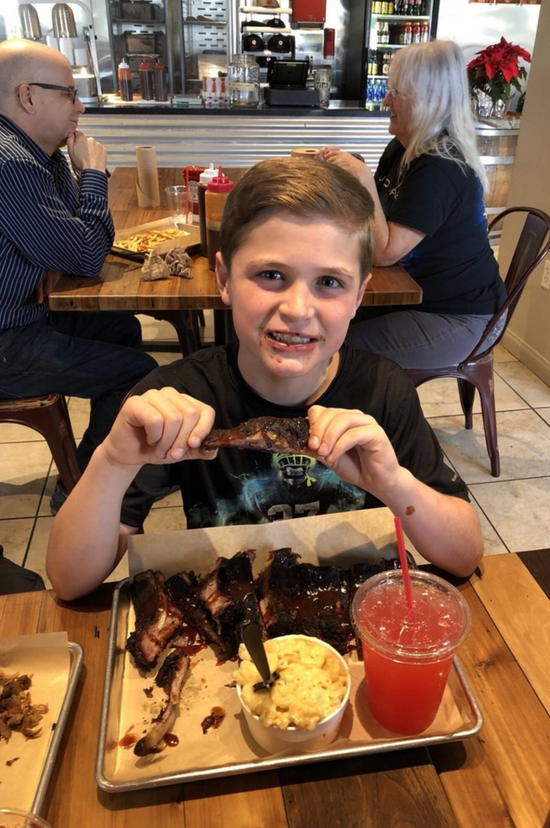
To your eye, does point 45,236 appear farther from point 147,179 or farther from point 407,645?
point 407,645

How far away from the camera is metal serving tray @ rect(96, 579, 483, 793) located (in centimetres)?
74

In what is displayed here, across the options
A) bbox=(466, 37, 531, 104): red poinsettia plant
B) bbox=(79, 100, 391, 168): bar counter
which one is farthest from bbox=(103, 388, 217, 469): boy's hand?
bbox=(466, 37, 531, 104): red poinsettia plant

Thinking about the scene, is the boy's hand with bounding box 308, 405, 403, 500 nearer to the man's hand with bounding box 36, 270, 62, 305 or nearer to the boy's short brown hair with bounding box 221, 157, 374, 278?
the boy's short brown hair with bounding box 221, 157, 374, 278

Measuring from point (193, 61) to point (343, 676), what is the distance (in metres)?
7.19

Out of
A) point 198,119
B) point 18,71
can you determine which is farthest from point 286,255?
point 198,119

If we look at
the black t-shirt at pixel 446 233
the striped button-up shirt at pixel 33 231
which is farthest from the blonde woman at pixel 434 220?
the striped button-up shirt at pixel 33 231

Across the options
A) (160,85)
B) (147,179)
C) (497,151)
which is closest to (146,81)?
(160,85)

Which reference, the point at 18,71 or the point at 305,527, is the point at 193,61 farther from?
the point at 305,527

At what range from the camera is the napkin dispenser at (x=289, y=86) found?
5.49 m

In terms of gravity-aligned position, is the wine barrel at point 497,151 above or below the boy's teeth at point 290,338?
below

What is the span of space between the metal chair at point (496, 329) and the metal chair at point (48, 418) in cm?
128

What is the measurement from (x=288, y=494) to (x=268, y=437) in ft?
1.23

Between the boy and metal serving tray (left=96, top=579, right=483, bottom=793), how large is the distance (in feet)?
0.77

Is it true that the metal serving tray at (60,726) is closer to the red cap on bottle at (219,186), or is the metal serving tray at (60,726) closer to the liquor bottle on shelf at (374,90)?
the red cap on bottle at (219,186)
